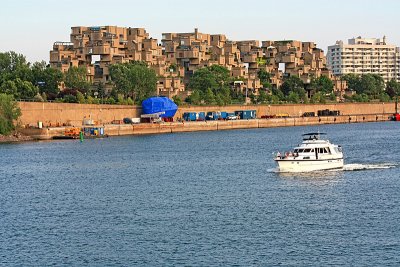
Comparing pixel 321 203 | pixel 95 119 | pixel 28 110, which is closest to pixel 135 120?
pixel 95 119

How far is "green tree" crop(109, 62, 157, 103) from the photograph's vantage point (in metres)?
168

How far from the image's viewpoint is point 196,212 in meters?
54.9

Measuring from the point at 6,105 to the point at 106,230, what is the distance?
3113 inches

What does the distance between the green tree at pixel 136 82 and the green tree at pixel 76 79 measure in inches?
228

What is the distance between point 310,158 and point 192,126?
279 feet

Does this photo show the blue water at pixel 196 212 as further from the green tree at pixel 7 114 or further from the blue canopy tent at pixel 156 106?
Result: the blue canopy tent at pixel 156 106

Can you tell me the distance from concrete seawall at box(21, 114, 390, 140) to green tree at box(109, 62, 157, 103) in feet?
43.6

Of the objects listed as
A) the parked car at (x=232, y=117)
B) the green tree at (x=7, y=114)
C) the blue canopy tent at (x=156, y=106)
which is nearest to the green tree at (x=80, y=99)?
the blue canopy tent at (x=156, y=106)

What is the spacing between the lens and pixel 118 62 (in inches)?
7402

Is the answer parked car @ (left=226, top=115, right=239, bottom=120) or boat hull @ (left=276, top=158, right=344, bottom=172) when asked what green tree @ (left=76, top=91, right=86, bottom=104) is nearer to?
parked car @ (left=226, top=115, right=239, bottom=120)

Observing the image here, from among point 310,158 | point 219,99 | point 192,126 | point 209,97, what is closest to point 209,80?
point 209,97

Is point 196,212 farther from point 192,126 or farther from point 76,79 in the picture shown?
point 76,79

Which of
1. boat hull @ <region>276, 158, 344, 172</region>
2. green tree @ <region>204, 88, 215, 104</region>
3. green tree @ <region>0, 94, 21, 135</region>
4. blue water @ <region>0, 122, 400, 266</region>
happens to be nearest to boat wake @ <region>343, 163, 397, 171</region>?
blue water @ <region>0, 122, 400, 266</region>

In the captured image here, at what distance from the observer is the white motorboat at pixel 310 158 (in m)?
73.1
